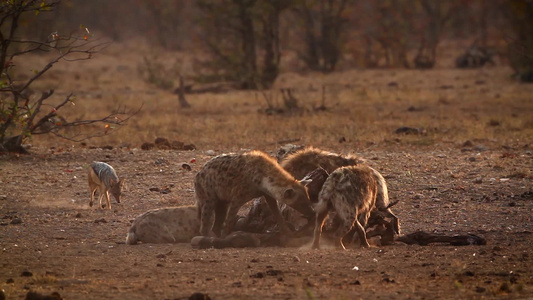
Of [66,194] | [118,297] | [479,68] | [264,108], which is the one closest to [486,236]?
[118,297]

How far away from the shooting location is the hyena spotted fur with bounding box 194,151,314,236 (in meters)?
8.54

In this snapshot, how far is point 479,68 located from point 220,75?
11862mm

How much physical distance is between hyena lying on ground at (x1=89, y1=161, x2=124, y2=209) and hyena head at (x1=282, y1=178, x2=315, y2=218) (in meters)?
3.30

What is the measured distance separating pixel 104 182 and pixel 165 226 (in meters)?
2.28

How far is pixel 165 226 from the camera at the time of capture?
9.06 metres

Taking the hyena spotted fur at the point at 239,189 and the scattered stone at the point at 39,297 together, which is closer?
the scattered stone at the point at 39,297

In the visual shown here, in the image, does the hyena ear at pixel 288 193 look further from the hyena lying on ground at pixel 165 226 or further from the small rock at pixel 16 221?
the small rock at pixel 16 221

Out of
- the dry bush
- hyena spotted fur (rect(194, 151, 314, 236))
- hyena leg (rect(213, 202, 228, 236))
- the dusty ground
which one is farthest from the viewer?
the dry bush

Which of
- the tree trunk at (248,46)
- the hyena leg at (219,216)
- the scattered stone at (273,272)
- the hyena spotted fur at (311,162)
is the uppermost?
the tree trunk at (248,46)

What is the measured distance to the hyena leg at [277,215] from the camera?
8820 mm

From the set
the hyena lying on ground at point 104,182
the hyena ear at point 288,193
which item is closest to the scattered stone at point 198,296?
the hyena ear at point 288,193

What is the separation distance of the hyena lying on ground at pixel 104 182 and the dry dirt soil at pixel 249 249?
18 centimetres

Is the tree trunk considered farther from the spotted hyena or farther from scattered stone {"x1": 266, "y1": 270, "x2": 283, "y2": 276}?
scattered stone {"x1": 266, "y1": 270, "x2": 283, "y2": 276}

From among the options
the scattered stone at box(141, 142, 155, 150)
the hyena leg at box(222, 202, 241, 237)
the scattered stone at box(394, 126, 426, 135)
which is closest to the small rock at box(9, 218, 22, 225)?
the hyena leg at box(222, 202, 241, 237)
